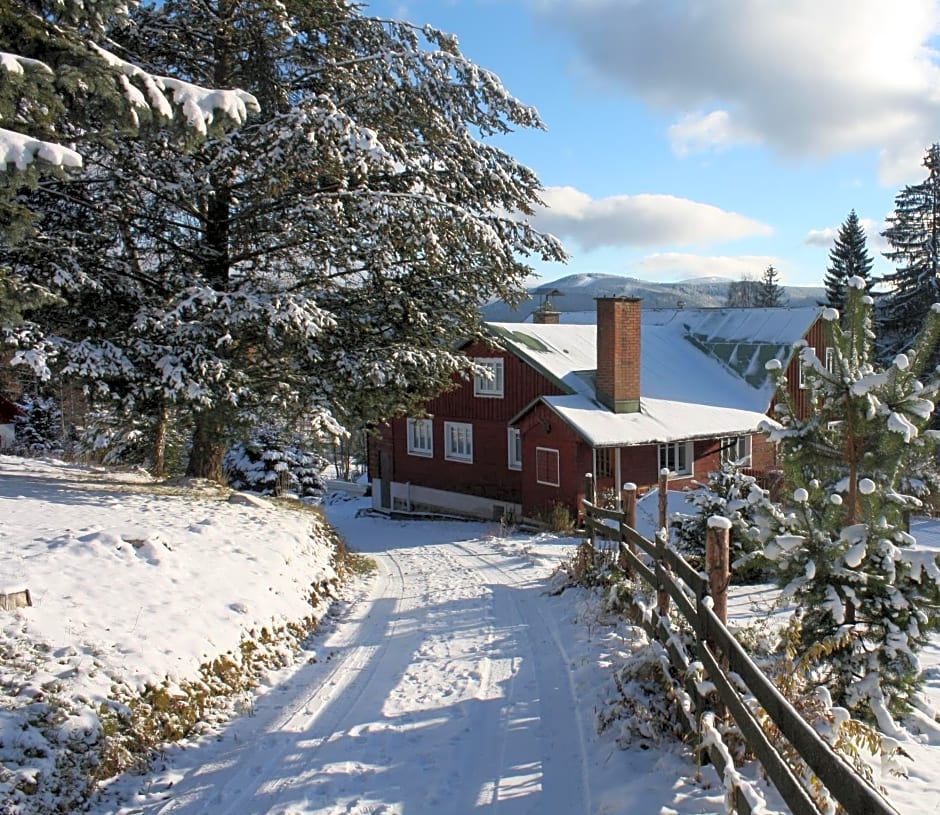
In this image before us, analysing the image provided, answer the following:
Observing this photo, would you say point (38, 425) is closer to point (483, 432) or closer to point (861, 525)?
point (483, 432)

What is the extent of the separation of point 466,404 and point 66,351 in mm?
17464

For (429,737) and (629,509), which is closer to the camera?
(429,737)

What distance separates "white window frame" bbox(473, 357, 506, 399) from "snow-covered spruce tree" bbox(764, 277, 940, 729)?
20355 millimetres

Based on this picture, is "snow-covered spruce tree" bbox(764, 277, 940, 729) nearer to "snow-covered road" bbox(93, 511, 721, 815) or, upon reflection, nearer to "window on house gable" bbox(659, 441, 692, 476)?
"snow-covered road" bbox(93, 511, 721, 815)

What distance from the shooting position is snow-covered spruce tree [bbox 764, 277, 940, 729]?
5758 millimetres

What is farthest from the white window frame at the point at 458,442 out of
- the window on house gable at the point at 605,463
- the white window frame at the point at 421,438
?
the window on house gable at the point at 605,463

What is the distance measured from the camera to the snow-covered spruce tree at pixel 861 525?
5.76m

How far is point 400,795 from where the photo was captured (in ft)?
17.2

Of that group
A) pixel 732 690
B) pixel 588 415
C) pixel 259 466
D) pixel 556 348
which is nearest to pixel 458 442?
pixel 556 348

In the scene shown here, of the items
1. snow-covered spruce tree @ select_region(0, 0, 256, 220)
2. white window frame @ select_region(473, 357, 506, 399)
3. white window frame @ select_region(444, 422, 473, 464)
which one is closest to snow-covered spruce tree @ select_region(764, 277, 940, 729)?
snow-covered spruce tree @ select_region(0, 0, 256, 220)

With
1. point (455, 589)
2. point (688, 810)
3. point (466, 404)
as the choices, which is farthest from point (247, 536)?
point (466, 404)

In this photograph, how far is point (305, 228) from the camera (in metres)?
13.6

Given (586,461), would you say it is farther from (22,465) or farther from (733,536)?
(22,465)

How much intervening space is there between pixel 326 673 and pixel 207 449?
8.88 m
